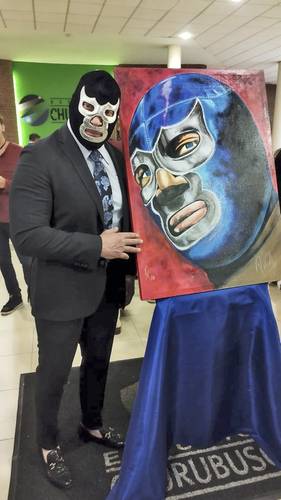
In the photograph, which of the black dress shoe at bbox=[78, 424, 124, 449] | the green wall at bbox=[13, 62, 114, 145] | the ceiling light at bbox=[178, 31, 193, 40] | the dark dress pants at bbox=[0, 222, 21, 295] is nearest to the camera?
the black dress shoe at bbox=[78, 424, 124, 449]

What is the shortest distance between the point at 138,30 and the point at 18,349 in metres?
5.04

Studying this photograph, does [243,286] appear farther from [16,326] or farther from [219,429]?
[16,326]

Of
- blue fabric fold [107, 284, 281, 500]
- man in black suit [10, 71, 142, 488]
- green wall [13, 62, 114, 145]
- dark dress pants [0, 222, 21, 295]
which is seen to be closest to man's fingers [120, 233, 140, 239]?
man in black suit [10, 71, 142, 488]

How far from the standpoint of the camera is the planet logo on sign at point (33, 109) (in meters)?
7.39

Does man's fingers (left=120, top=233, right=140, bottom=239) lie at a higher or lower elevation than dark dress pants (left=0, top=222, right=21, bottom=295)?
higher

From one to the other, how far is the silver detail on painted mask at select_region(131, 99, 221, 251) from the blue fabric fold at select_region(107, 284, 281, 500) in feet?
0.76

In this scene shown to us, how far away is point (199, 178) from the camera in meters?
1.16

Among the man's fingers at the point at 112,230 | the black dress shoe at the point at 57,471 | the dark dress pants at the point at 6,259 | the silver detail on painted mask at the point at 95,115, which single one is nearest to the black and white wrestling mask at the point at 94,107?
the silver detail on painted mask at the point at 95,115

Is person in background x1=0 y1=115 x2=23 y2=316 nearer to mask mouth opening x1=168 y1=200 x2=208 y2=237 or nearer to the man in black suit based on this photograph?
the man in black suit

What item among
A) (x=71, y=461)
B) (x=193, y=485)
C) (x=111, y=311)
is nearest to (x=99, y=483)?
(x=71, y=461)

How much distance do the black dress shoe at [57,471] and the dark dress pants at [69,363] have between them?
4 centimetres

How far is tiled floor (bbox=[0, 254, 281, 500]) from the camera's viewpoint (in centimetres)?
158

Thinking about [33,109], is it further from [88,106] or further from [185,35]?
[88,106]

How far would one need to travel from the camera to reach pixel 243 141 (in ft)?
3.96
